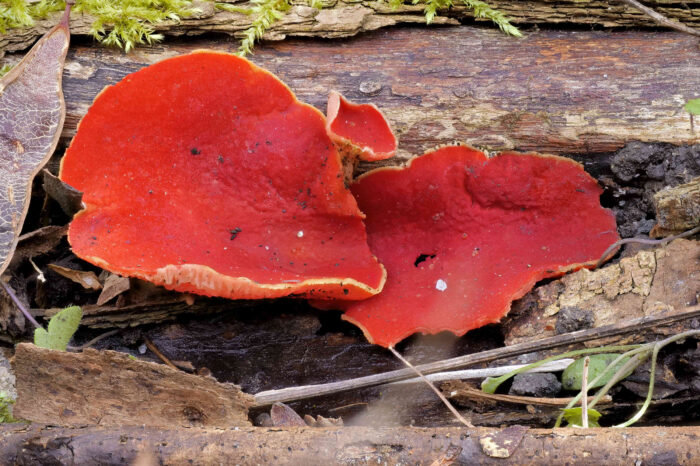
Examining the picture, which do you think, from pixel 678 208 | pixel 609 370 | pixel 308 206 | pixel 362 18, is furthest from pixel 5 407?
pixel 678 208

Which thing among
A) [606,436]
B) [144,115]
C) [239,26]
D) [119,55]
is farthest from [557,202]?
[119,55]

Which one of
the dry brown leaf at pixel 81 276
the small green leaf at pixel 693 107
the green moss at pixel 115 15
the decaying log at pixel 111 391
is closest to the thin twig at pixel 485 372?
the decaying log at pixel 111 391

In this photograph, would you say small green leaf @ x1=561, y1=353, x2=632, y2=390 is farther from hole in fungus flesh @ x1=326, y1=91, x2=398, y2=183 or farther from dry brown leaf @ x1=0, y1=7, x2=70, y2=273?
dry brown leaf @ x1=0, y1=7, x2=70, y2=273

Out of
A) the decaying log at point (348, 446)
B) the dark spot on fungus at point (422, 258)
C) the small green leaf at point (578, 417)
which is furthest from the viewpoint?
the dark spot on fungus at point (422, 258)

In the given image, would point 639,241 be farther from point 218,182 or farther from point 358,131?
point 218,182

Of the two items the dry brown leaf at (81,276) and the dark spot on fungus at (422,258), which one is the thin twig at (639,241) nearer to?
the dark spot on fungus at (422,258)

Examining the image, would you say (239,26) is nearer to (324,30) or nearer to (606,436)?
(324,30)
